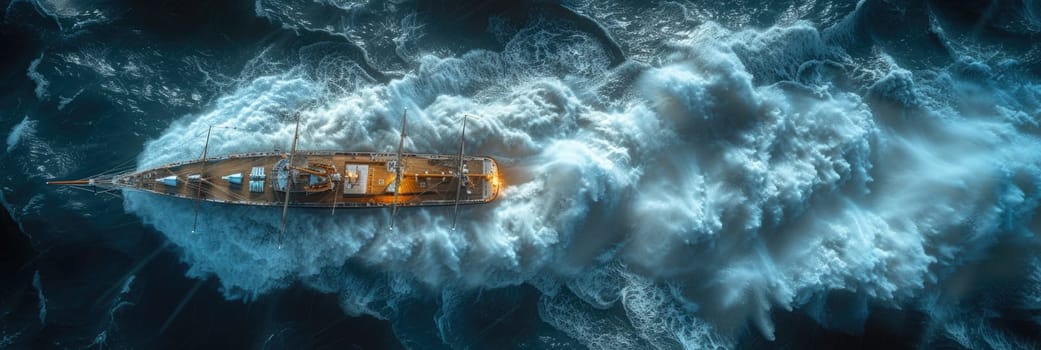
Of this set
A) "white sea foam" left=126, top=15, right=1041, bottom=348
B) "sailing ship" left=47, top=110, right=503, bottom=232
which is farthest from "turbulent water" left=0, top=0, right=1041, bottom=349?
"sailing ship" left=47, top=110, right=503, bottom=232

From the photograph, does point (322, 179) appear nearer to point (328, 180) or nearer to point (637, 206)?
point (328, 180)

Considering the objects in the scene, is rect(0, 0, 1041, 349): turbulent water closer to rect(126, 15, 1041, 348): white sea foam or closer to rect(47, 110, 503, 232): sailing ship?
rect(126, 15, 1041, 348): white sea foam

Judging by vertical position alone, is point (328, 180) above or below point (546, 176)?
below

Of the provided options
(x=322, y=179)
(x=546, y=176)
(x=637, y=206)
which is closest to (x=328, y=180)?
(x=322, y=179)

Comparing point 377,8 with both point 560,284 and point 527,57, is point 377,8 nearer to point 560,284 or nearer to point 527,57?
point 527,57

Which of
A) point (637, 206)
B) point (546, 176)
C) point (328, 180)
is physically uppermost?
point (546, 176)

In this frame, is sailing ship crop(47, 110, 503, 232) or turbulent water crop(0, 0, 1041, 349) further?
turbulent water crop(0, 0, 1041, 349)

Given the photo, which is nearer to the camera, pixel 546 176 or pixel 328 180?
pixel 328 180
